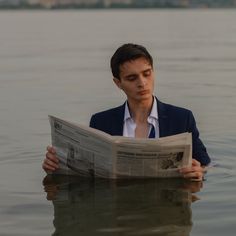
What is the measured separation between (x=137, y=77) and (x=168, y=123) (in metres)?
0.45

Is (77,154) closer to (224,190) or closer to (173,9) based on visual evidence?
(224,190)

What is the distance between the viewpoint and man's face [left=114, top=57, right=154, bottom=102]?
5574mm

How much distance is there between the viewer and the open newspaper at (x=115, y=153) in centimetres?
556

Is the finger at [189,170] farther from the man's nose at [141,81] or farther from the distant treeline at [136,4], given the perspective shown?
the distant treeline at [136,4]

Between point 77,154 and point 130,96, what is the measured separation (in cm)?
62

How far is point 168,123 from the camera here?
583 centimetres

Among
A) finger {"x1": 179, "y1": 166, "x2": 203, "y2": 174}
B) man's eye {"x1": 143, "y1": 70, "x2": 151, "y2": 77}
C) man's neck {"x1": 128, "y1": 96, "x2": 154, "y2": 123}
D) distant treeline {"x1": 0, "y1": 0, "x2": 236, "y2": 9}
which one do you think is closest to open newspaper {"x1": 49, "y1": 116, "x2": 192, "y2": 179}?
finger {"x1": 179, "y1": 166, "x2": 203, "y2": 174}

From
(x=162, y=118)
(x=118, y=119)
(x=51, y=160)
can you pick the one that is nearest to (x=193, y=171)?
(x=162, y=118)

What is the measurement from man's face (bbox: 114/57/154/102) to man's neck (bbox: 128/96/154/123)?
0.46 feet

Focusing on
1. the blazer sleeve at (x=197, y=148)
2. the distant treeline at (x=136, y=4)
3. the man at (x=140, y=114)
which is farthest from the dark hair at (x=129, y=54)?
the distant treeline at (x=136, y=4)

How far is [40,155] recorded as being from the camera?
28.0 feet

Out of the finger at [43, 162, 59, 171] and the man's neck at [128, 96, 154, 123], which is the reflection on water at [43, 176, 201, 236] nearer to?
the finger at [43, 162, 59, 171]

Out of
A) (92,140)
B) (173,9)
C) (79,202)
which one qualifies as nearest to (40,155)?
(79,202)

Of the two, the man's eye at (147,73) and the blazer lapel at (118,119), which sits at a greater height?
the man's eye at (147,73)
